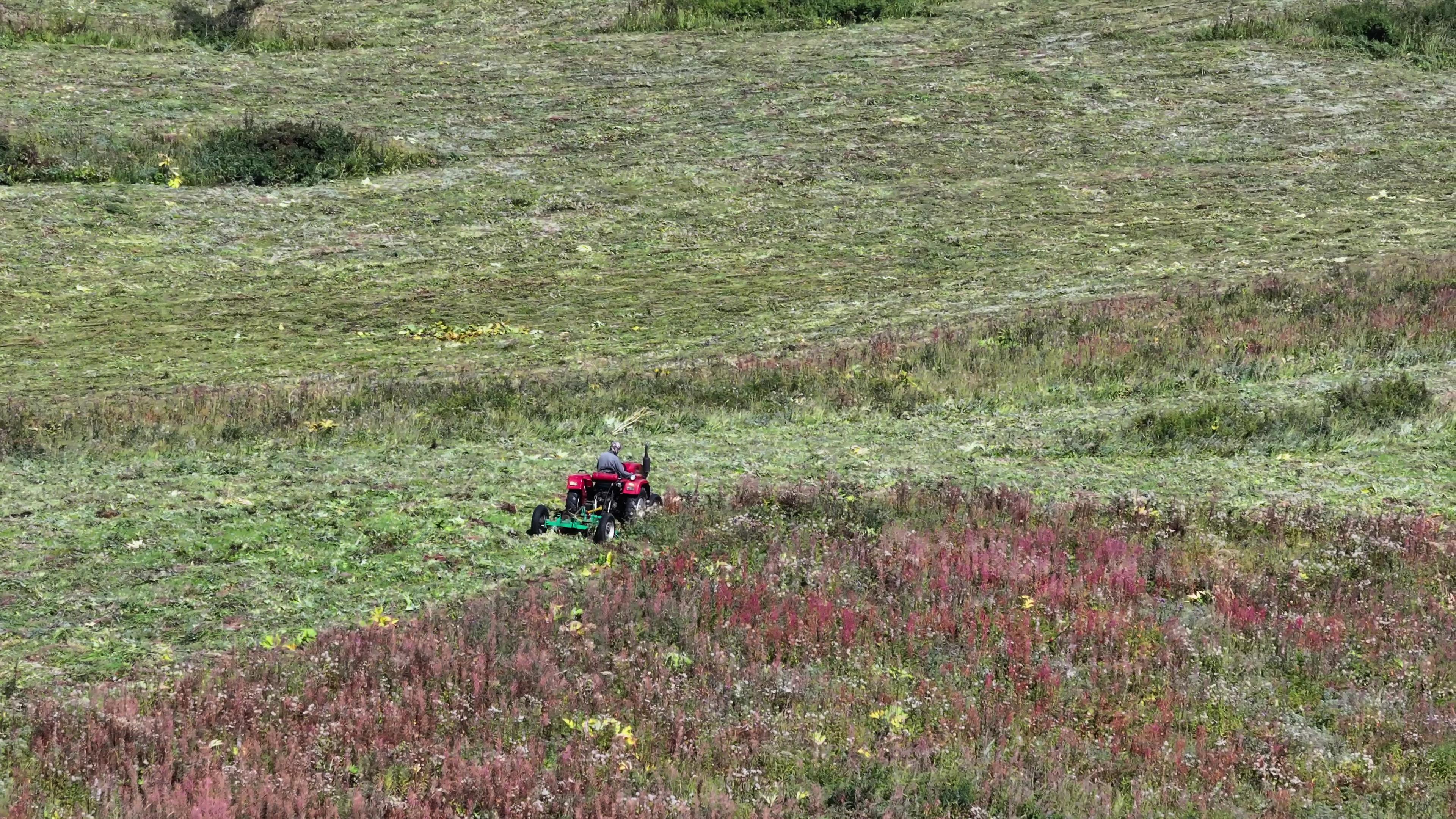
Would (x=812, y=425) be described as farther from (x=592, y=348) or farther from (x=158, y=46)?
(x=158, y=46)

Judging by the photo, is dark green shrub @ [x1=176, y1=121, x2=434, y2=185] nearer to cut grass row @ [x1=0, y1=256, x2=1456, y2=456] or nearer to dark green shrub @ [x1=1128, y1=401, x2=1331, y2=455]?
cut grass row @ [x1=0, y1=256, x2=1456, y2=456]

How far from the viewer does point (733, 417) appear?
22344mm

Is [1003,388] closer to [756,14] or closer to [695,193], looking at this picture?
[695,193]

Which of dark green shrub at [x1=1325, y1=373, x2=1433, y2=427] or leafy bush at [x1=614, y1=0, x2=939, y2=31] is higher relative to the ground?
leafy bush at [x1=614, y1=0, x2=939, y2=31]

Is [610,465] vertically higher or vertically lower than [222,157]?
higher

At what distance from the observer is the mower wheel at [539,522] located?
14.9m

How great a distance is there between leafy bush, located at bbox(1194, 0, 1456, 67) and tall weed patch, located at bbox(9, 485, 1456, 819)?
4099 cm

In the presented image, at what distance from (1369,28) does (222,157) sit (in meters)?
39.5

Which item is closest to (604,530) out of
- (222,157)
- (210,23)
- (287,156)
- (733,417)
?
(733,417)

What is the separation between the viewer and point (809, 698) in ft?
36.1

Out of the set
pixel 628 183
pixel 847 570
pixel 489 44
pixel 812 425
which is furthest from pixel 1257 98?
pixel 847 570

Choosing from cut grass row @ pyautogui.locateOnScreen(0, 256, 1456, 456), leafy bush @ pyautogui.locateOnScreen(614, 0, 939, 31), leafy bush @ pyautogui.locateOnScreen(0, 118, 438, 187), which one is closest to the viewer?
cut grass row @ pyautogui.locateOnScreen(0, 256, 1456, 456)

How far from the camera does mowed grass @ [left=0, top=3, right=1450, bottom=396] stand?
30000mm

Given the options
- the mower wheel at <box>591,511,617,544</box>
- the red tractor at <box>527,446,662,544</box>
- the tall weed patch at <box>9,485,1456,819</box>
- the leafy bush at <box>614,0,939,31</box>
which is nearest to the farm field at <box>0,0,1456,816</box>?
the tall weed patch at <box>9,485,1456,819</box>
